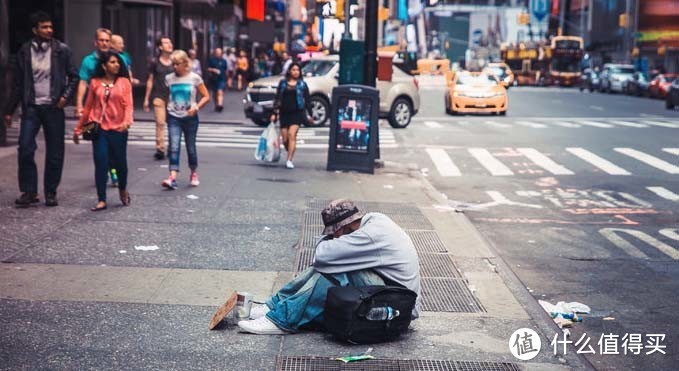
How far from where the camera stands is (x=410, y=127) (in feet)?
87.5

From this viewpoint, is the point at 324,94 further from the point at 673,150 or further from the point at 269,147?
the point at 269,147

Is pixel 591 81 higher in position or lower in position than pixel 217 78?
lower

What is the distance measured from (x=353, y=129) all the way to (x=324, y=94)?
9.07 metres

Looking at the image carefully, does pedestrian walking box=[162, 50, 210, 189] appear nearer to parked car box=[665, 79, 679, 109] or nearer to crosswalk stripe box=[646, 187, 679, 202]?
crosswalk stripe box=[646, 187, 679, 202]

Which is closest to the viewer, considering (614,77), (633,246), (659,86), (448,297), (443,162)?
(448,297)

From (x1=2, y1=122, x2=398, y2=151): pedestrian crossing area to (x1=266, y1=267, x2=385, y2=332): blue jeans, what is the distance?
12317mm

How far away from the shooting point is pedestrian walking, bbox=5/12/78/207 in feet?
35.1

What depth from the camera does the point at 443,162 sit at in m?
18.5

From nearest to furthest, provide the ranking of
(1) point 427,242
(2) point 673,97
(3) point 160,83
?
(1) point 427,242 < (3) point 160,83 < (2) point 673,97

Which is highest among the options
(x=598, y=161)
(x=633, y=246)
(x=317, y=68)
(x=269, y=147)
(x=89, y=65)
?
(x=89, y=65)

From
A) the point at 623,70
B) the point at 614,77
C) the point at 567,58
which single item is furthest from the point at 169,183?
the point at 567,58

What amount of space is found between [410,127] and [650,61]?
6633cm

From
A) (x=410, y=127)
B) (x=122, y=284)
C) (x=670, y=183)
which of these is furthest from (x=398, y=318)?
(x=410, y=127)

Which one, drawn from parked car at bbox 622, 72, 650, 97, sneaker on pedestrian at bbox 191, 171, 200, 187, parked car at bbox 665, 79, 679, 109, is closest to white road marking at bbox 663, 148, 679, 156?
sneaker on pedestrian at bbox 191, 171, 200, 187
